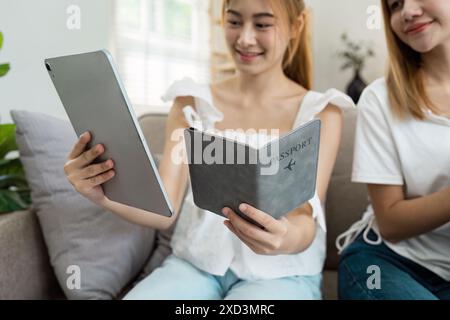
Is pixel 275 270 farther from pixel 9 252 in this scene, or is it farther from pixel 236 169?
pixel 9 252

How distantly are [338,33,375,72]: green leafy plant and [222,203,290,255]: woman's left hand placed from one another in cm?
289

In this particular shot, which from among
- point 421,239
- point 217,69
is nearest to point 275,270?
point 421,239

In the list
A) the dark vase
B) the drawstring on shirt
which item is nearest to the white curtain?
the dark vase

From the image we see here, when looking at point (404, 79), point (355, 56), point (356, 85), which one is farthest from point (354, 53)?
point (404, 79)

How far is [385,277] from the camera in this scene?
707 mm

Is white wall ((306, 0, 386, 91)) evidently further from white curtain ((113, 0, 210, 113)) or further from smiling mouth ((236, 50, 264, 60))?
smiling mouth ((236, 50, 264, 60))

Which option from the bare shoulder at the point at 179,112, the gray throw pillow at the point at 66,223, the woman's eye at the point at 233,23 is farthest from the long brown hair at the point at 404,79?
the gray throw pillow at the point at 66,223

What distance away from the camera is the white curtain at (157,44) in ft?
7.98

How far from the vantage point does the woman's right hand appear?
62 centimetres

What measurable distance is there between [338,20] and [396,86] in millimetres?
2579

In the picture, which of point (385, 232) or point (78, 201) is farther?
point (78, 201)

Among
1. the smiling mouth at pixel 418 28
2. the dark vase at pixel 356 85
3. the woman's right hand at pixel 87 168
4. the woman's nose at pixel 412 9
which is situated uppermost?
the woman's nose at pixel 412 9

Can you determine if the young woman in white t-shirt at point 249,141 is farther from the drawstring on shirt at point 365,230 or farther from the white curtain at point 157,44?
the white curtain at point 157,44

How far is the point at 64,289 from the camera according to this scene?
84 cm
